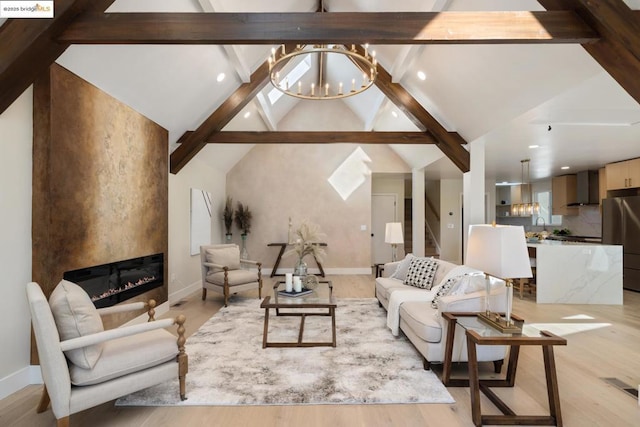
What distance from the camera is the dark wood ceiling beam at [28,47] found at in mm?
2225

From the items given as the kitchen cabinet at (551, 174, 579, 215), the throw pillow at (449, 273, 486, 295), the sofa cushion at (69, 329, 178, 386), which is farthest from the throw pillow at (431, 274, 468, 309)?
the kitchen cabinet at (551, 174, 579, 215)

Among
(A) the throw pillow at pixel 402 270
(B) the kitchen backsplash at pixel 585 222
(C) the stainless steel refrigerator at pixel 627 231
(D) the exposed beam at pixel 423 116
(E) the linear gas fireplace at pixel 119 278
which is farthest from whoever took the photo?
(B) the kitchen backsplash at pixel 585 222

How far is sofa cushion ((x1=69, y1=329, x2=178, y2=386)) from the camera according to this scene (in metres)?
2.01

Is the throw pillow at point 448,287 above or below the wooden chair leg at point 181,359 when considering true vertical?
above

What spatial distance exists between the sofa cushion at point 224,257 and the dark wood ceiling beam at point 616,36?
5.08 metres

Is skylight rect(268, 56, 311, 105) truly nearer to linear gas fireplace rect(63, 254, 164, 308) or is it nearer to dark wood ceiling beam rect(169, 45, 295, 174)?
dark wood ceiling beam rect(169, 45, 295, 174)

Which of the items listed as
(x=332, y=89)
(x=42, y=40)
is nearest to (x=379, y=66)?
(x=332, y=89)

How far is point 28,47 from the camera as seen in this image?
228cm

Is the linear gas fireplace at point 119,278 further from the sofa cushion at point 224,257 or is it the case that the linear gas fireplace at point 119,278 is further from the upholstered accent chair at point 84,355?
the upholstered accent chair at point 84,355

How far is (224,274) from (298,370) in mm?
2578

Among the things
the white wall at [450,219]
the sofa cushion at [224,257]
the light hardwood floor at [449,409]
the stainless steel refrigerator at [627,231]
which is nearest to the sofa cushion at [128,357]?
the light hardwood floor at [449,409]

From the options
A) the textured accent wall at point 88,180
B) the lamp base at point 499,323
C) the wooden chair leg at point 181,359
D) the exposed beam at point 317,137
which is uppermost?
the exposed beam at point 317,137

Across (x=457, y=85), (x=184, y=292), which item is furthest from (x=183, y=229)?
(x=457, y=85)

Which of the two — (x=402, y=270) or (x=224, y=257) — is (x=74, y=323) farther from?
(x=402, y=270)
